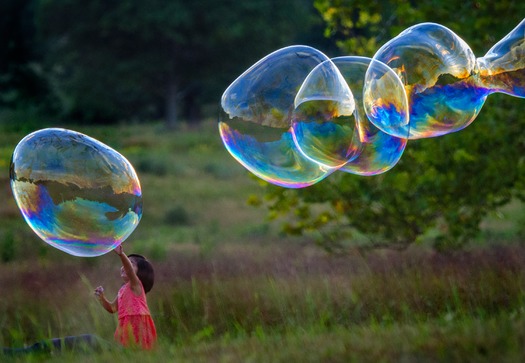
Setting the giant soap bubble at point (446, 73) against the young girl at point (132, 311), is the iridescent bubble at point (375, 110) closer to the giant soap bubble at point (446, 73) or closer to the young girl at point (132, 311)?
the giant soap bubble at point (446, 73)

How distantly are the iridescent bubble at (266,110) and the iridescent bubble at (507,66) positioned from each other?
41.1 inches

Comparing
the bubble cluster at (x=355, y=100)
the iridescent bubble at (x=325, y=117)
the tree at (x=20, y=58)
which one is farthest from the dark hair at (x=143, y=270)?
the tree at (x=20, y=58)

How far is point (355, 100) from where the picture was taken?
21.5 feet

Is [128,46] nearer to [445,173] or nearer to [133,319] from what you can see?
[445,173]

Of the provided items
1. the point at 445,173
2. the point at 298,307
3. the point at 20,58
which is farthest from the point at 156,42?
the point at 298,307

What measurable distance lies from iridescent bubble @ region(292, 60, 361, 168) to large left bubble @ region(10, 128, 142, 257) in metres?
1.07

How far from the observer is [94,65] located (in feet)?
142

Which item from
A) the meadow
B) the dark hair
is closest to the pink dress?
the meadow

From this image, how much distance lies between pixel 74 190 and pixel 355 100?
1789 millimetres

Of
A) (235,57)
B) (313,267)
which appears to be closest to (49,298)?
(313,267)

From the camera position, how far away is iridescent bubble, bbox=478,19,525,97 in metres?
6.50

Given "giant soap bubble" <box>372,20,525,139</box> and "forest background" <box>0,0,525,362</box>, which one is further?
"giant soap bubble" <box>372,20,525,139</box>

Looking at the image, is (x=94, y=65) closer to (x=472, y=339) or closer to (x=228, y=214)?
(x=228, y=214)

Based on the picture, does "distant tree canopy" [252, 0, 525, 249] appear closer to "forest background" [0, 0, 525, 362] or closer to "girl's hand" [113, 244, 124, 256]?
"forest background" [0, 0, 525, 362]
